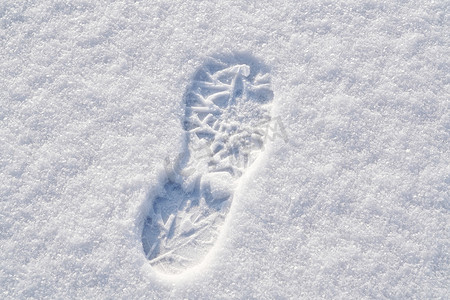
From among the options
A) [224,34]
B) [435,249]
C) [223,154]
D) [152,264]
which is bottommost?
[435,249]

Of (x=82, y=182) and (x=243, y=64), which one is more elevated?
(x=243, y=64)

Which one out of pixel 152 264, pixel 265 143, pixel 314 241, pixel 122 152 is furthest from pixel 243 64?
pixel 152 264

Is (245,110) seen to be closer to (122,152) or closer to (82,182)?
(122,152)

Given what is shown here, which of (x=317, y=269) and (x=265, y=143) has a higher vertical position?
(x=265, y=143)

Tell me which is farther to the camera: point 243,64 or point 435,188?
point 243,64

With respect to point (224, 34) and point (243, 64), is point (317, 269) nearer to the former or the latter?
point (243, 64)

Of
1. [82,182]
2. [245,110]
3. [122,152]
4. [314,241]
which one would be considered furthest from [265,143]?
[82,182]
